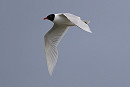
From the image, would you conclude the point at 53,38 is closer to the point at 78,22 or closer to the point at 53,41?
the point at 53,41

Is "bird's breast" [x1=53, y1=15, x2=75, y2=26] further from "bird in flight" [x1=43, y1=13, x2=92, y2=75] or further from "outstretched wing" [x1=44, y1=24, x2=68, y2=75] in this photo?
"outstretched wing" [x1=44, y1=24, x2=68, y2=75]

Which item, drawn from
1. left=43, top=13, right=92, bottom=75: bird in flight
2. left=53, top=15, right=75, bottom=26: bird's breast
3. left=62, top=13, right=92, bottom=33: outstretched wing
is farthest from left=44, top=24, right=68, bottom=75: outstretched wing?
left=62, top=13, right=92, bottom=33: outstretched wing

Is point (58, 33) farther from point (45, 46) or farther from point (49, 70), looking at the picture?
point (49, 70)

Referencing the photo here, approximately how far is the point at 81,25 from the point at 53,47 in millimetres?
2026

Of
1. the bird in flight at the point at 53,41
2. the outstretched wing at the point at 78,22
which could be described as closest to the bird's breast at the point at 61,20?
the bird in flight at the point at 53,41

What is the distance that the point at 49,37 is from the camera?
7973 mm

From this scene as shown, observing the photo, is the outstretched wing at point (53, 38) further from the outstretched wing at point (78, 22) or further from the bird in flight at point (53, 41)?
the outstretched wing at point (78, 22)

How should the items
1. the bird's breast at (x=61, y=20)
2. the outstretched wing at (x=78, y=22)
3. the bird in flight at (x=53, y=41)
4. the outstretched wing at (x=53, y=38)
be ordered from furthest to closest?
the outstretched wing at (x=53, y=38) → the bird in flight at (x=53, y=41) → the bird's breast at (x=61, y=20) → the outstretched wing at (x=78, y=22)

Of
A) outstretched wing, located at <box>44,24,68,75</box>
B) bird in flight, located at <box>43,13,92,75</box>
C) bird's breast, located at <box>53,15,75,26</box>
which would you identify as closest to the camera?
bird's breast, located at <box>53,15,75,26</box>

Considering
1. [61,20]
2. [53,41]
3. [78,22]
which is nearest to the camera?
[78,22]

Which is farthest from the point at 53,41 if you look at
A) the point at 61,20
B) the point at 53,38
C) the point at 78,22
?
the point at 78,22

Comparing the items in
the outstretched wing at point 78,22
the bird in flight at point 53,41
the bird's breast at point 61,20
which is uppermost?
the outstretched wing at point 78,22

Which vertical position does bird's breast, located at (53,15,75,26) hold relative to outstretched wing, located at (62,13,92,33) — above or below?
below

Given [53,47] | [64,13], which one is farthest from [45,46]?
[64,13]
